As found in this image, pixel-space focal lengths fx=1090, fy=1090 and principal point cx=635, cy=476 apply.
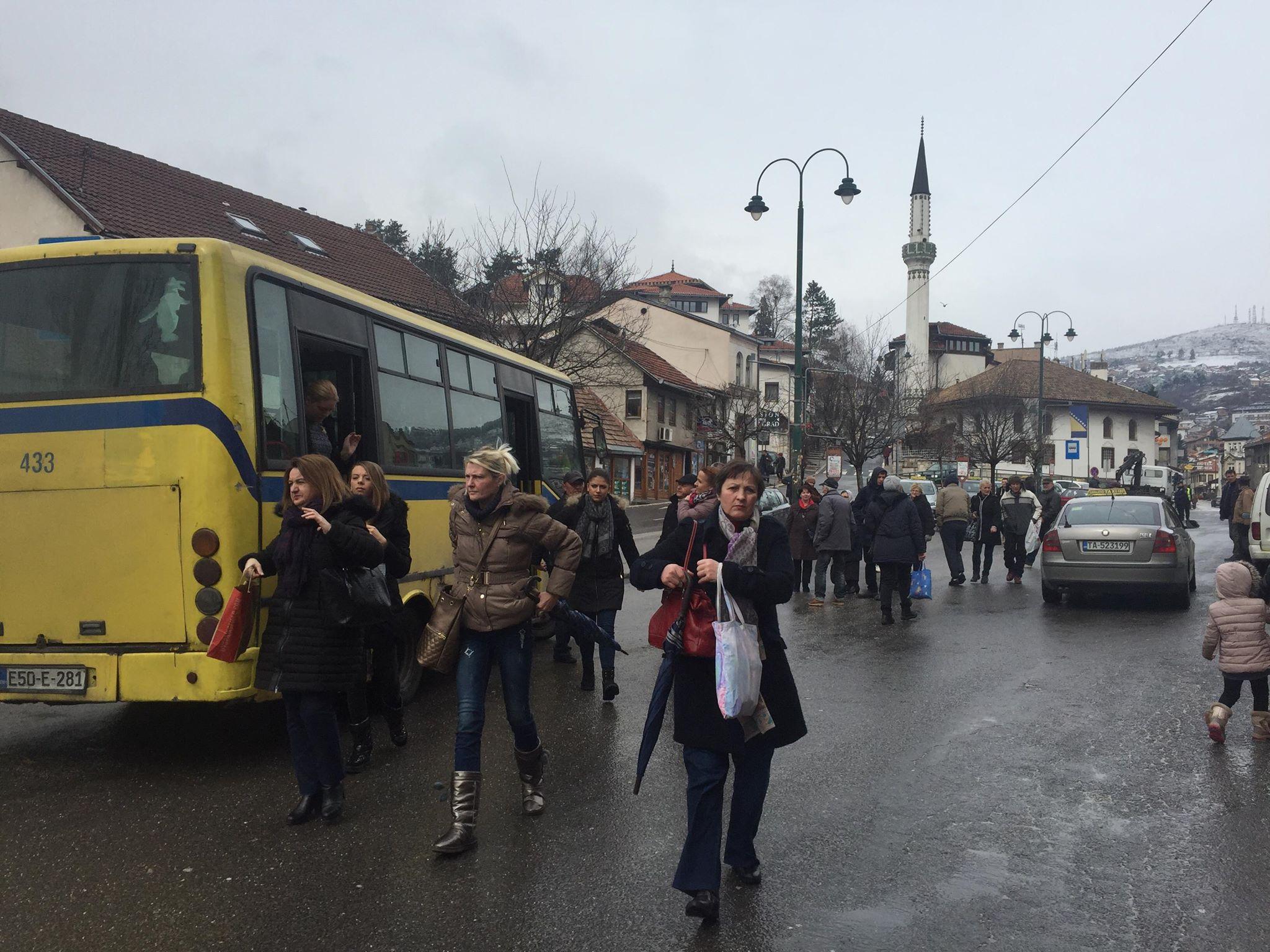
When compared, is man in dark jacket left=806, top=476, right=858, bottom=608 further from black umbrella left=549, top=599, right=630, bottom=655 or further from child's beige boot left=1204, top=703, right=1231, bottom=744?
child's beige boot left=1204, top=703, right=1231, bottom=744

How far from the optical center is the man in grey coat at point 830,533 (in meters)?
14.5

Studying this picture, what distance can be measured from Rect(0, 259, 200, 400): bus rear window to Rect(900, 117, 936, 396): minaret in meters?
86.3

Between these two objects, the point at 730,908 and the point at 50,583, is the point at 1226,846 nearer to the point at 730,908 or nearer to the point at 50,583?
the point at 730,908

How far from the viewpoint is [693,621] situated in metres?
4.16

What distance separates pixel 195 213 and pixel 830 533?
21.6 meters

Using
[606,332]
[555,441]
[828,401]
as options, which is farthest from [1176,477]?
[555,441]

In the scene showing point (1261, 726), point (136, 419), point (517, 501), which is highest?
point (136, 419)

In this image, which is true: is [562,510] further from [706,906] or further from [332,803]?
[706,906]

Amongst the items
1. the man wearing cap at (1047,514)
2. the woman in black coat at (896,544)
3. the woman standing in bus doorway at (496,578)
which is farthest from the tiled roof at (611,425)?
the woman standing in bus doorway at (496,578)

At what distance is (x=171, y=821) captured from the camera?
528cm

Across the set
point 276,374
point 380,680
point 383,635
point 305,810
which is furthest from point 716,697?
point 276,374

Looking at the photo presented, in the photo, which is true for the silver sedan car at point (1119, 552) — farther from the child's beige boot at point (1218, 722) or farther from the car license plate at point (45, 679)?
the car license plate at point (45, 679)

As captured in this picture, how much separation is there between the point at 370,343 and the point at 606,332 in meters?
37.3

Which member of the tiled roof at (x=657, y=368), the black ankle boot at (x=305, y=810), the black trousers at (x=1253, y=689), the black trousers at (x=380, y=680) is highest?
the tiled roof at (x=657, y=368)
